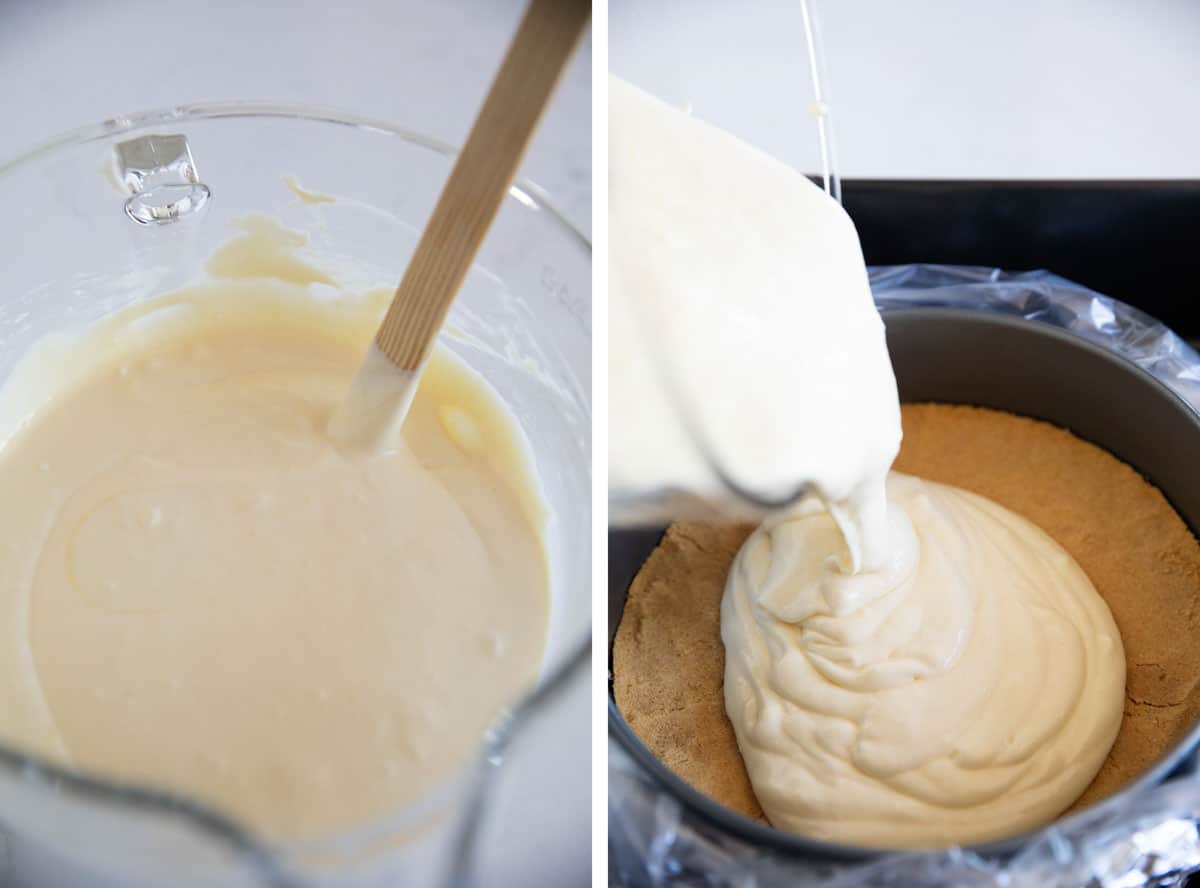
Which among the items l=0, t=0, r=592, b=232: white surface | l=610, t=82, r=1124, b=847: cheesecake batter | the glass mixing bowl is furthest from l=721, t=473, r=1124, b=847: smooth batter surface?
l=0, t=0, r=592, b=232: white surface

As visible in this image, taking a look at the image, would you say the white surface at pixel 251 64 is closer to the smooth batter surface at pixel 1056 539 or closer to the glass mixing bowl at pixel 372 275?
the glass mixing bowl at pixel 372 275

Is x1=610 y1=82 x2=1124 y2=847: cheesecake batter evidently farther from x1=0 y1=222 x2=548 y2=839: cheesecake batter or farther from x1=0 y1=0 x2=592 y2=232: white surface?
x1=0 y1=0 x2=592 y2=232: white surface

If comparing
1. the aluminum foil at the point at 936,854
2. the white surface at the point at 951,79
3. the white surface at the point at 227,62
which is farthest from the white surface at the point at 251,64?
the aluminum foil at the point at 936,854

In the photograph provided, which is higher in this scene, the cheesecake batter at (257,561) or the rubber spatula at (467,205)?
the rubber spatula at (467,205)

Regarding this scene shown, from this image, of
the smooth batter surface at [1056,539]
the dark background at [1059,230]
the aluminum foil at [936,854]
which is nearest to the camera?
the aluminum foil at [936,854]

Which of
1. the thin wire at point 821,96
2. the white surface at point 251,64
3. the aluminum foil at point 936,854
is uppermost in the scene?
the white surface at point 251,64

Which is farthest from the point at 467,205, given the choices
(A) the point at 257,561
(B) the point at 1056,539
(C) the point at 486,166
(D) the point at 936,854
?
(B) the point at 1056,539

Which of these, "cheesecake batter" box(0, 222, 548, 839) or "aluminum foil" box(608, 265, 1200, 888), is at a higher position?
"cheesecake batter" box(0, 222, 548, 839)
